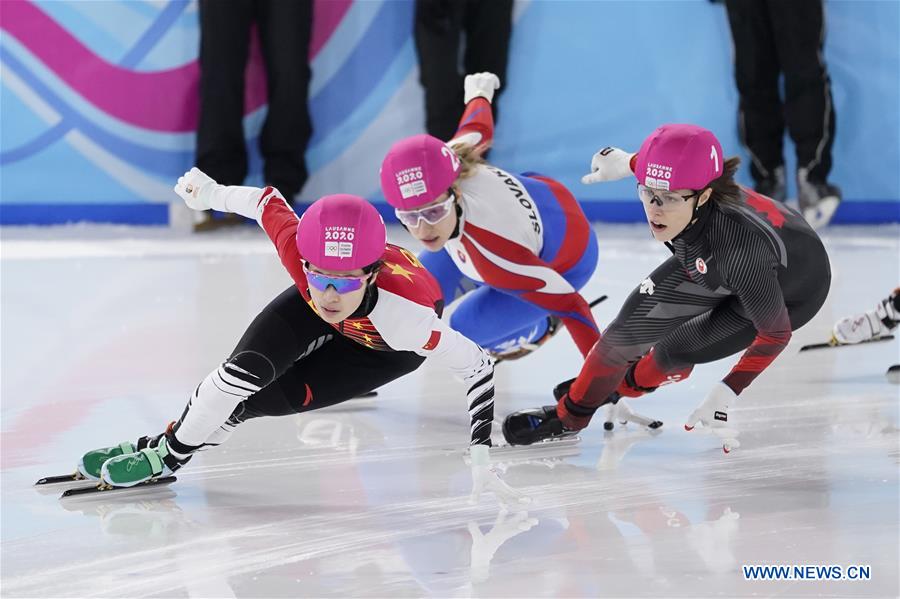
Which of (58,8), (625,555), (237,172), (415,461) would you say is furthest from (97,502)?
(58,8)

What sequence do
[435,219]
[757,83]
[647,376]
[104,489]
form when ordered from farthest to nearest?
1. [757,83]
2. [647,376]
3. [435,219]
4. [104,489]

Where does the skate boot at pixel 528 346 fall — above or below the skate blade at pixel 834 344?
above

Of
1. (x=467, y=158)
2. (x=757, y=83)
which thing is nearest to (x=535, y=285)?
(x=467, y=158)

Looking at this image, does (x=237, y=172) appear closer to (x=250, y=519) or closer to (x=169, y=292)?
(x=169, y=292)

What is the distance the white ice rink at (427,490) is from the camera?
8.87 feet

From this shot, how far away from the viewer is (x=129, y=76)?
8.34m

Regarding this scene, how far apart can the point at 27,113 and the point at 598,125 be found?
12.6 feet

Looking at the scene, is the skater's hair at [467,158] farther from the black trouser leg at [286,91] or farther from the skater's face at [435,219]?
the black trouser leg at [286,91]

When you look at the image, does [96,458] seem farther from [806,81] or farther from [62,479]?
[806,81]

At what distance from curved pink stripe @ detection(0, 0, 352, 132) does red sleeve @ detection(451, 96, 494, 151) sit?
430 cm

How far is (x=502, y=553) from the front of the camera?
2.85 meters

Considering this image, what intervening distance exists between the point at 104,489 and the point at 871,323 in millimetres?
2891

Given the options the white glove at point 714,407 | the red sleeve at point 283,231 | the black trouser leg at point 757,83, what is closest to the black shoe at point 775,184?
the black trouser leg at point 757,83

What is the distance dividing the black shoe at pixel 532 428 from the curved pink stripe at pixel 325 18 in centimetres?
528
